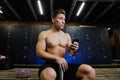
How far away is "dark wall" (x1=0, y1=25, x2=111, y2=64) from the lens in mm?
6754

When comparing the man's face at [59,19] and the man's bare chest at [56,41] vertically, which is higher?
the man's face at [59,19]

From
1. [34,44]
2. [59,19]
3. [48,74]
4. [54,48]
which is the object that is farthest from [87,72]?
[34,44]

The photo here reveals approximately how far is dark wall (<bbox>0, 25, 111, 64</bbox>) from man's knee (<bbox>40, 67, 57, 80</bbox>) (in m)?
5.23

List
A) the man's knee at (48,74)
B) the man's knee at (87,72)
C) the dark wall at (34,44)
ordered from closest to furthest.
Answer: the man's knee at (48,74) → the man's knee at (87,72) → the dark wall at (34,44)

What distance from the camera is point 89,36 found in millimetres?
7215

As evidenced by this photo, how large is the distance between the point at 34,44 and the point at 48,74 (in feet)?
18.0

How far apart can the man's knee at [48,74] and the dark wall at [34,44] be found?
17.2 feet

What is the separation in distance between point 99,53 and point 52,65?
5719 millimetres

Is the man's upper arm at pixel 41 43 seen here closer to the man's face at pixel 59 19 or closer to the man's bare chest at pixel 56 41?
the man's bare chest at pixel 56 41

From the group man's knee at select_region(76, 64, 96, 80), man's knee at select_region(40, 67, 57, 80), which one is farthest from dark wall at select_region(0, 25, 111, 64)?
man's knee at select_region(40, 67, 57, 80)

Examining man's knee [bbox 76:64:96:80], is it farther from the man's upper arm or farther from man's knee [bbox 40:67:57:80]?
the man's upper arm

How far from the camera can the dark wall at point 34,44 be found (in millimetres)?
6754

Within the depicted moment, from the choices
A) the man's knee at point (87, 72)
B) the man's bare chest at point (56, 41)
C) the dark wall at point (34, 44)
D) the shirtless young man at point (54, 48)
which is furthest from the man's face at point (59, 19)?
the dark wall at point (34, 44)

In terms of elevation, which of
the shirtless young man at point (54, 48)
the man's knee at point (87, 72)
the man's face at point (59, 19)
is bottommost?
the man's knee at point (87, 72)
